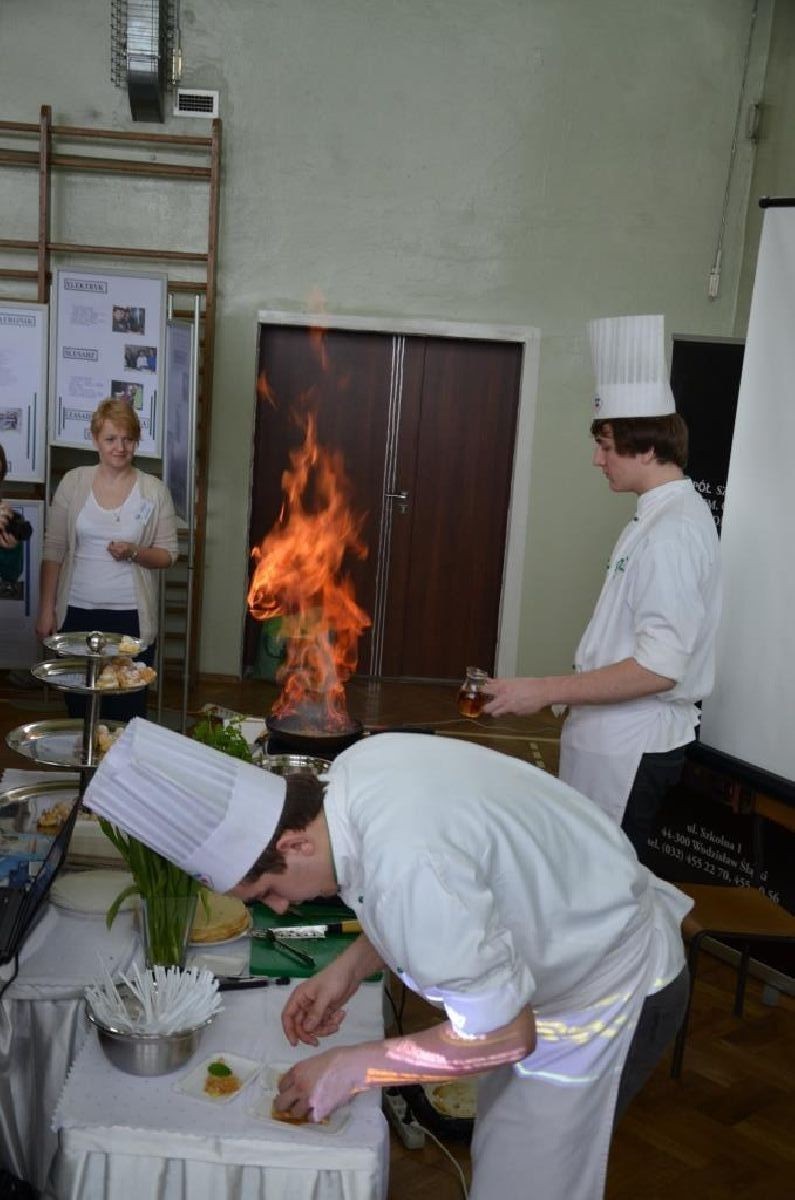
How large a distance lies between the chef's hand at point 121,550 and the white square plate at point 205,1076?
2.38 metres

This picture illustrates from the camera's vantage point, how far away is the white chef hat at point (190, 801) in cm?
135

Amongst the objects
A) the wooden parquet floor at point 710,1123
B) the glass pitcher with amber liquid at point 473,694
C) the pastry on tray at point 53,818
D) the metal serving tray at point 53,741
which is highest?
the glass pitcher with amber liquid at point 473,694

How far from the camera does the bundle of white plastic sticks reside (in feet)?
5.03

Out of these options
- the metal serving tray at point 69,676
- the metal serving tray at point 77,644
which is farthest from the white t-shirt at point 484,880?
the metal serving tray at point 77,644

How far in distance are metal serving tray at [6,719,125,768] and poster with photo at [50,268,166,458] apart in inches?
111

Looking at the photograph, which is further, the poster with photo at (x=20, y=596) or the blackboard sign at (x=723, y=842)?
the poster with photo at (x=20, y=596)

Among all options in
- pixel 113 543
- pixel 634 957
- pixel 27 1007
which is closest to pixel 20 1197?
pixel 27 1007

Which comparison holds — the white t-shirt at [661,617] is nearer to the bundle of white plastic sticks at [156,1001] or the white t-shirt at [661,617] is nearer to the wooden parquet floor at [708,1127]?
the wooden parquet floor at [708,1127]

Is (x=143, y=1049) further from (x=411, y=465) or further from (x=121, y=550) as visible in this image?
(x=411, y=465)

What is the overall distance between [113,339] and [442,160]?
219 centimetres

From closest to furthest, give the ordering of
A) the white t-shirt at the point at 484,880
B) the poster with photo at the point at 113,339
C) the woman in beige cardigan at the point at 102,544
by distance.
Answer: the white t-shirt at the point at 484,880 → the woman in beige cardigan at the point at 102,544 → the poster with photo at the point at 113,339

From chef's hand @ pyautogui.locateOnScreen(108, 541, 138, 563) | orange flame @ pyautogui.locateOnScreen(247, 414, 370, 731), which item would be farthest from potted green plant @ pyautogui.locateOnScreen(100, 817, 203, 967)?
orange flame @ pyautogui.locateOnScreen(247, 414, 370, 731)

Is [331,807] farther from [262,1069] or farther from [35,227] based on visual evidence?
[35,227]

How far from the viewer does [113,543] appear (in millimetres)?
3730
